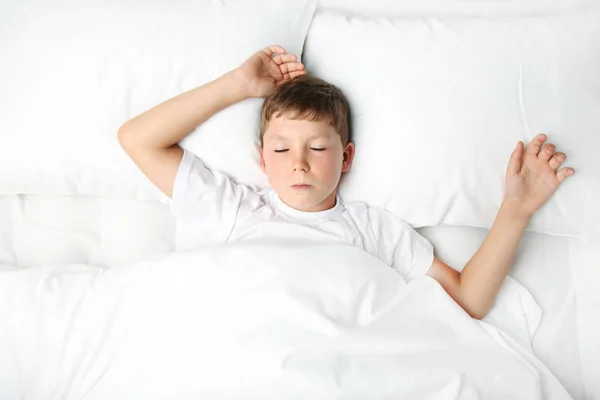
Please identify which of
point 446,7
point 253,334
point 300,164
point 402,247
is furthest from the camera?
point 446,7

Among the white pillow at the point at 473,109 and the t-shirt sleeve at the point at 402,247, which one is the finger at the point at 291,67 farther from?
the t-shirt sleeve at the point at 402,247

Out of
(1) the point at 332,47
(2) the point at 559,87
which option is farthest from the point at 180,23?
(2) the point at 559,87

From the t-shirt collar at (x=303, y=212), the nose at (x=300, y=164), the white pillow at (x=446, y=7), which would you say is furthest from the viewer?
the white pillow at (x=446, y=7)

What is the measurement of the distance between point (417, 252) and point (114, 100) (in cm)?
78

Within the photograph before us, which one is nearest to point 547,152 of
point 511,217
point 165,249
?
point 511,217

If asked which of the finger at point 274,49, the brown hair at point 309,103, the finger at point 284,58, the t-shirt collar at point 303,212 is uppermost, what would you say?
the finger at point 274,49

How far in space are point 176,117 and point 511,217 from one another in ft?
2.57

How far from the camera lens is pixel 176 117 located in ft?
4.61

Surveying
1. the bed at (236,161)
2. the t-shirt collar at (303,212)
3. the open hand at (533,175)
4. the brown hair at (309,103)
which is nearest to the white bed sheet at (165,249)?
the bed at (236,161)

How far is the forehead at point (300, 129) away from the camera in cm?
138

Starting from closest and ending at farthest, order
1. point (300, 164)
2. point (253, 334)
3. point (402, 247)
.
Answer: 1. point (253, 334)
2. point (300, 164)
3. point (402, 247)

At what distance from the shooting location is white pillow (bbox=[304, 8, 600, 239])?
1.40 meters

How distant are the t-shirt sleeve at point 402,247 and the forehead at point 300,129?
24cm

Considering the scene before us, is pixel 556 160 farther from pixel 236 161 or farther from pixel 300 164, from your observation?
pixel 236 161
